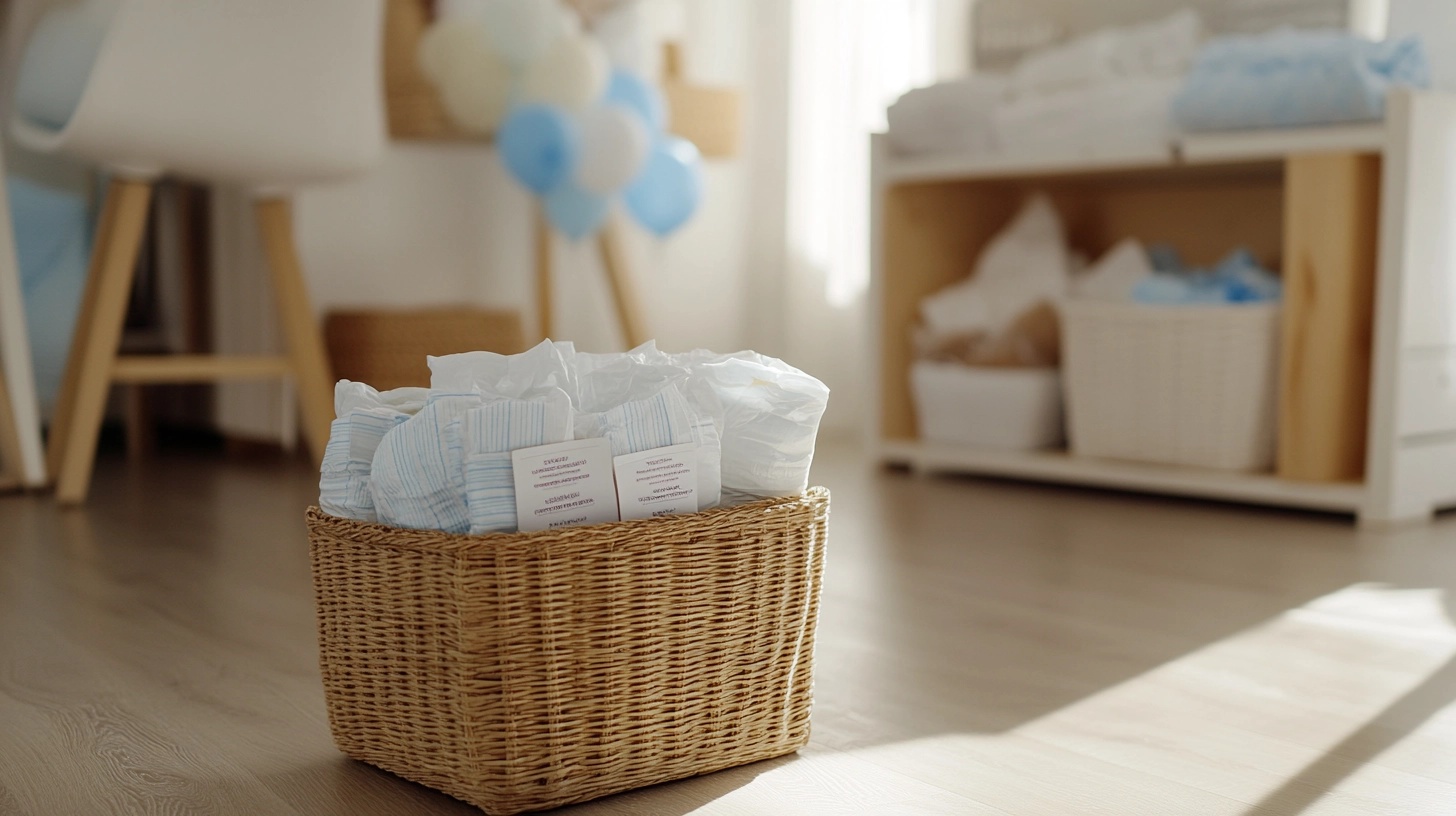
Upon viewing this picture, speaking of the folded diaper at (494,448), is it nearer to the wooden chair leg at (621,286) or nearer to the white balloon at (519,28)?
the white balloon at (519,28)

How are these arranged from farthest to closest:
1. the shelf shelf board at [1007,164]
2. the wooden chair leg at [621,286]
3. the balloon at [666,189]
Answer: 1. the wooden chair leg at [621,286]
2. the balloon at [666,189]
3. the shelf shelf board at [1007,164]

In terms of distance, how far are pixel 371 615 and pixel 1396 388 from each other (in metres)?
1.46

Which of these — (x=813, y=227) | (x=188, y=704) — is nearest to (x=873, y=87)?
(x=813, y=227)

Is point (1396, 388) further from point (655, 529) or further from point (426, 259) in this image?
point (426, 259)

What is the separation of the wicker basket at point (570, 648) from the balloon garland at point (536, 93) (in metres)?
1.56

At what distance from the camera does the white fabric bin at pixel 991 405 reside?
225 cm

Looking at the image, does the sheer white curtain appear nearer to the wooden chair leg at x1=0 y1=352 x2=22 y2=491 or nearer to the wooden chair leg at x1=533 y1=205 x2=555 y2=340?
the wooden chair leg at x1=533 y1=205 x2=555 y2=340

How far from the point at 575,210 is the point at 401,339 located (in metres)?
0.39

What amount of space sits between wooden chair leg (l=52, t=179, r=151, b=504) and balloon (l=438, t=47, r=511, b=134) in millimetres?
576

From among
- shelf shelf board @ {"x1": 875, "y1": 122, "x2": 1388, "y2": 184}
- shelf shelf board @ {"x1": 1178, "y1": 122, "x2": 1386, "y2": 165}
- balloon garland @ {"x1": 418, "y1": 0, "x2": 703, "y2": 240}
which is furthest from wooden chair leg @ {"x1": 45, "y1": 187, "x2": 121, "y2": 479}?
shelf shelf board @ {"x1": 1178, "y1": 122, "x2": 1386, "y2": 165}

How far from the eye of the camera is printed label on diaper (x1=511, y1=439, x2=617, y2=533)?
817 millimetres

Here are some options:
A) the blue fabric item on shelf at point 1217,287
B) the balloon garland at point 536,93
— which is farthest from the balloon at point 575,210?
the blue fabric item on shelf at point 1217,287

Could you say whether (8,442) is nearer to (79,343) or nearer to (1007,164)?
(79,343)

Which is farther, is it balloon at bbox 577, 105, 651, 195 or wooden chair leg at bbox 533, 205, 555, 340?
wooden chair leg at bbox 533, 205, 555, 340
